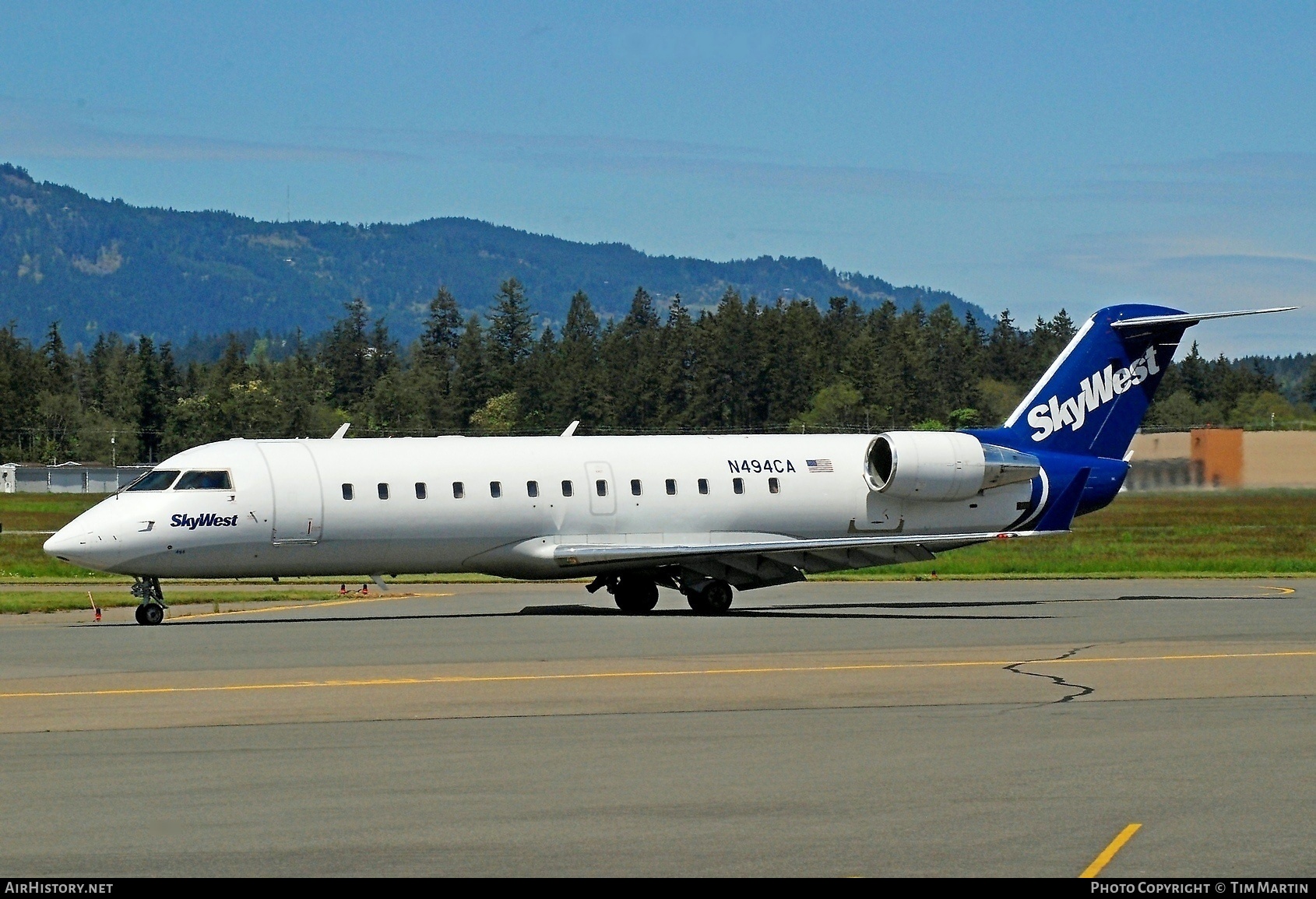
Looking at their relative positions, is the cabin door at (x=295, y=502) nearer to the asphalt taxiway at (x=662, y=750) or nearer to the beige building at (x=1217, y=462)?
the asphalt taxiway at (x=662, y=750)

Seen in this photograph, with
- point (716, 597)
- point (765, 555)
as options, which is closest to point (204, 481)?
point (716, 597)

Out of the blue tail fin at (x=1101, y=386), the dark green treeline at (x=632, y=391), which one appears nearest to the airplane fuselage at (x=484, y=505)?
the blue tail fin at (x=1101, y=386)

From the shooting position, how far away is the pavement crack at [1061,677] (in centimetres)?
1943

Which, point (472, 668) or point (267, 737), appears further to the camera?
point (472, 668)

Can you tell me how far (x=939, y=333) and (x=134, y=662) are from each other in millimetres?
173169

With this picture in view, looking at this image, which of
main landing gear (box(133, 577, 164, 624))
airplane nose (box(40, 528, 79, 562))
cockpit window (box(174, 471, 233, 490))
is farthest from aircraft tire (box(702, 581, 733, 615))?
airplane nose (box(40, 528, 79, 562))

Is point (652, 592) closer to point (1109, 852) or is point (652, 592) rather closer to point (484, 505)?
point (484, 505)

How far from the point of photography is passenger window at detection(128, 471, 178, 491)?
3181 centimetres

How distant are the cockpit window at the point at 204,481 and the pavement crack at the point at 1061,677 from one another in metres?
15.5

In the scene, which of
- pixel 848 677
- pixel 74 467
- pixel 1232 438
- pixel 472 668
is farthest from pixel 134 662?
pixel 74 467

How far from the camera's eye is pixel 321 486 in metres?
32.3

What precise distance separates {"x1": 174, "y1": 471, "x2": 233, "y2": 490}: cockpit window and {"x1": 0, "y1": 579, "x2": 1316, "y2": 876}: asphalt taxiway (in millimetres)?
3231

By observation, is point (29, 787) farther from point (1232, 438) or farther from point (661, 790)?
point (1232, 438)

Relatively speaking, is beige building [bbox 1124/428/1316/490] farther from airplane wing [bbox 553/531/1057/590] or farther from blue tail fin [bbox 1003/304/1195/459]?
airplane wing [bbox 553/531/1057/590]
